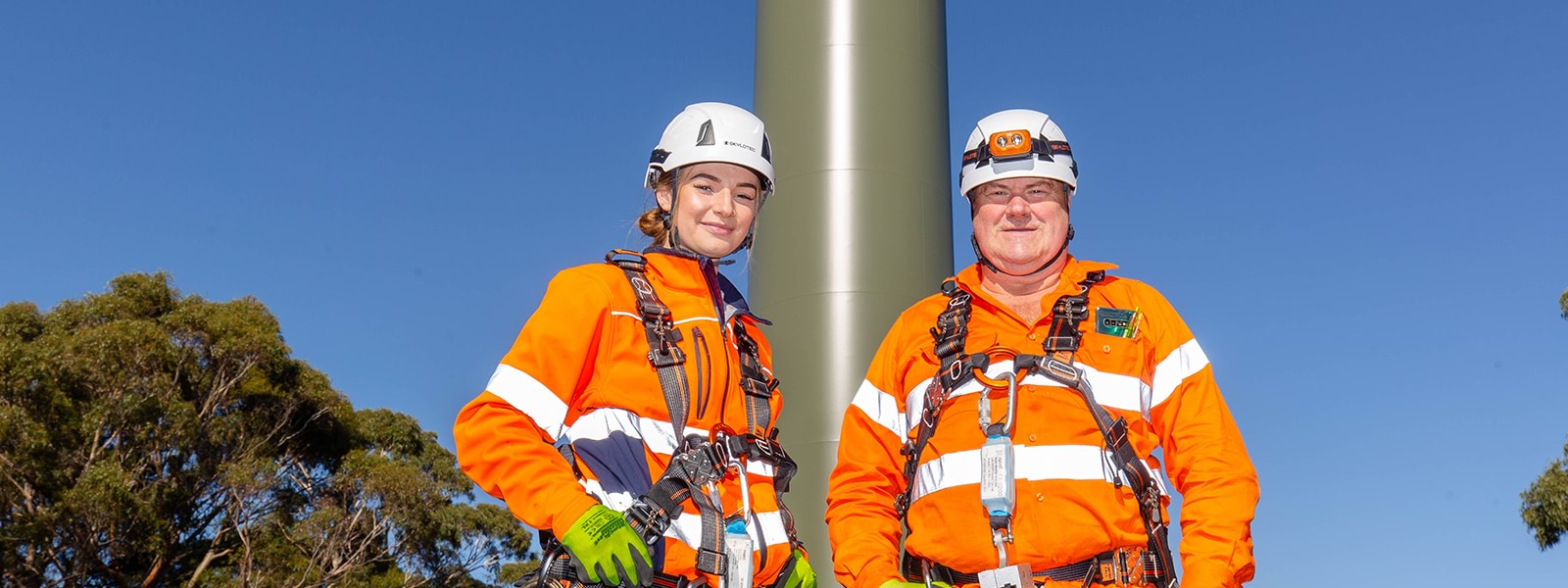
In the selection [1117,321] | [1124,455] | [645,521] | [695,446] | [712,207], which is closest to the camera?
[645,521]

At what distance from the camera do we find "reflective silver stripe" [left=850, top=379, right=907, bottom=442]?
13.6 feet

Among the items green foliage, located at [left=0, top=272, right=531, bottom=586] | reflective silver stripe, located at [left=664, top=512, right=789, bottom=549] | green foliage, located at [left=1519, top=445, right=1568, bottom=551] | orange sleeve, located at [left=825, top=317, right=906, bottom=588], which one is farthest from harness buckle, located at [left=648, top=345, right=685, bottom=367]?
green foliage, located at [left=0, top=272, right=531, bottom=586]

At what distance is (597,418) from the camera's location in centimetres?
382

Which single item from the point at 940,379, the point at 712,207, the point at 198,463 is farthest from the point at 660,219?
the point at 198,463

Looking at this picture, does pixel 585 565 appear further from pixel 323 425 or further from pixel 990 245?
pixel 323 425

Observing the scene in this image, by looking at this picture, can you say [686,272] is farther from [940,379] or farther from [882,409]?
[940,379]

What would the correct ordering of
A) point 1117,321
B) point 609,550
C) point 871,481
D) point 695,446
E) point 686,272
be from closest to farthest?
point 609,550
point 695,446
point 1117,321
point 871,481
point 686,272

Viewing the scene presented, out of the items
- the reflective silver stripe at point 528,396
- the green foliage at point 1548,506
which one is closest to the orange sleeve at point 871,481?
the reflective silver stripe at point 528,396

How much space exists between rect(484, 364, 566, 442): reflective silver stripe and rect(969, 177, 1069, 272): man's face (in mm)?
1455

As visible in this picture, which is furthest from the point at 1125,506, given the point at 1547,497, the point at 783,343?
the point at 1547,497

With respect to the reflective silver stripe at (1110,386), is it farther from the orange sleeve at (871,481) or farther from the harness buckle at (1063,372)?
the orange sleeve at (871,481)

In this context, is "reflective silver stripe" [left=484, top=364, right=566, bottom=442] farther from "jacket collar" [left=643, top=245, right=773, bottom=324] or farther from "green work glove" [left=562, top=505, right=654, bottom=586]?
"jacket collar" [left=643, top=245, right=773, bottom=324]

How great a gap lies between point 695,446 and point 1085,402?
112cm

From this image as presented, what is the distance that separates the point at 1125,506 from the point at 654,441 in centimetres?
132
